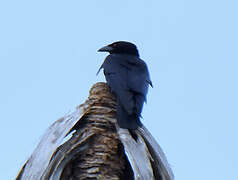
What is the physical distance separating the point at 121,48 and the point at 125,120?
4070 millimetres

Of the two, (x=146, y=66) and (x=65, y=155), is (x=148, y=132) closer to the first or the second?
(x=65, y=155)

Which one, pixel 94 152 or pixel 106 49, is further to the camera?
pixel 106 49

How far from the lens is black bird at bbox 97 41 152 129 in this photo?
5.91 m

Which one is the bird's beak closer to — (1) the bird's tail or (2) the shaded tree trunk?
(1) the bird's tail

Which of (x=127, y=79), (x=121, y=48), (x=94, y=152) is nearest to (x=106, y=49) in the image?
(x=121, y=48)

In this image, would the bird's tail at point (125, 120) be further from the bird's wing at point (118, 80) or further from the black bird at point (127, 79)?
the bird's wing at point (118, 80)

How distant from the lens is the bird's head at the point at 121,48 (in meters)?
9.34

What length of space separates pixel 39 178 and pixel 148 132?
1.27m

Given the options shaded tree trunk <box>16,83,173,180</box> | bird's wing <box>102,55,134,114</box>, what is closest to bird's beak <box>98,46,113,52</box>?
bird's wing <box>102,55,134,114</box>

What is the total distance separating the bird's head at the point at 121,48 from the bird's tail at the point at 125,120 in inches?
127

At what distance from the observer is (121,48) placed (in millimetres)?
9359

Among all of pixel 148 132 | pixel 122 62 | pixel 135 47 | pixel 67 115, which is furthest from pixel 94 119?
pixel 135 47

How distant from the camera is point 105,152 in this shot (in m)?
5.08

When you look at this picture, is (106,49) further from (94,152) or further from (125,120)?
(94,152)
